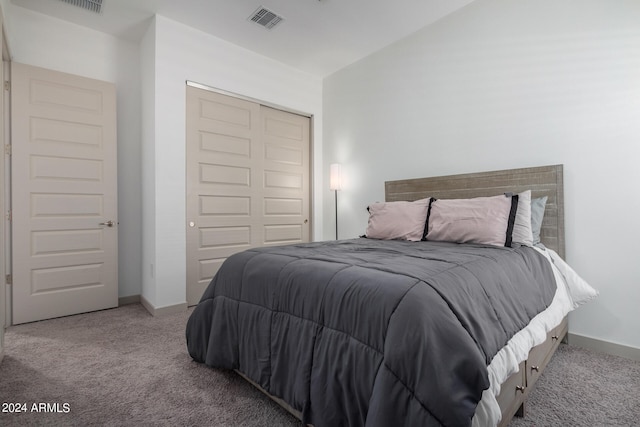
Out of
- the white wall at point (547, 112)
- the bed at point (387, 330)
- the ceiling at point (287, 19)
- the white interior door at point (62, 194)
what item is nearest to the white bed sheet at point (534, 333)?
the bed at point (387, 330)

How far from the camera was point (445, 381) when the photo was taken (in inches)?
35.5

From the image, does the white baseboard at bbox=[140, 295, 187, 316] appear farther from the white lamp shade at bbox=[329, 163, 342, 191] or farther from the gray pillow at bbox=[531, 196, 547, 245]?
the gray pillow at bbox=[531, 196, 547, 245]

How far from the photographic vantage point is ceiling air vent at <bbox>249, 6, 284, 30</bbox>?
2954mm

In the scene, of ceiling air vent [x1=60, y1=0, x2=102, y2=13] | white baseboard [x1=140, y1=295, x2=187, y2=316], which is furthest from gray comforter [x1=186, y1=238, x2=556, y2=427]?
ceiling air vent [x1=60, y1=0, x2=102, y2=13]

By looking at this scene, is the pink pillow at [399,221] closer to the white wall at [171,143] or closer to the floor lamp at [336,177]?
the floor lamp at [336,177]

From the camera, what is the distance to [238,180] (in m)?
3.61

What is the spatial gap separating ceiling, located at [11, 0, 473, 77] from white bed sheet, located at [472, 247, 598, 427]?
240cm

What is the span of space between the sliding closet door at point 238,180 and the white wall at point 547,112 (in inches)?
46.8

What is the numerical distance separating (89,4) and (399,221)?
10.8 ft

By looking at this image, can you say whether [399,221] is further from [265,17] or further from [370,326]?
[265,17]

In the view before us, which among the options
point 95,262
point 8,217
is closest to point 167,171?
point 95,262

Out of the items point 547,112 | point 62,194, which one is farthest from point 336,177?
point 62,194

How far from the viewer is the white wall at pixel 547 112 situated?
2107 mm

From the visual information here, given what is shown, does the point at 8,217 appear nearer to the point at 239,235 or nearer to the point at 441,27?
the point at 239,235
